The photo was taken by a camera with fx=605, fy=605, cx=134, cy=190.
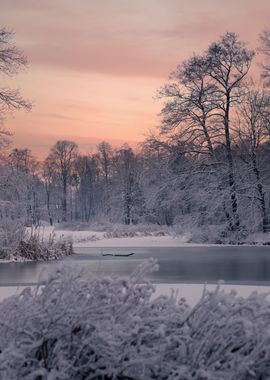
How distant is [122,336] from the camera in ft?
14.5

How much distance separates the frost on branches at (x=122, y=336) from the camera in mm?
4340

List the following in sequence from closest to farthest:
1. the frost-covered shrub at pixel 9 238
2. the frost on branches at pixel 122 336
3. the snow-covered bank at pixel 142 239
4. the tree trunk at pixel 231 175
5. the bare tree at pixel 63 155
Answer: the frost on branches at pixel 122 336 → the frost-covered shrub at pixel 9 238 → the snow-covered bank at pixel 142 239 → the tree trunk at pixel 231 175 → the bare tree at pixel 63 155

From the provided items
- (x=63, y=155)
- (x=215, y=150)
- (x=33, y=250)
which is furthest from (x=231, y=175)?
(x=63, y=155)

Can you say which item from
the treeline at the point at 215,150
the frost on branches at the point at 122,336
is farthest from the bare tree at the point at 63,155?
the frost on branches at the point at 122,336

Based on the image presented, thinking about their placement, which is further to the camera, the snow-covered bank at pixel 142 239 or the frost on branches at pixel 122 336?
the snow-covered bank at pixel 142 239

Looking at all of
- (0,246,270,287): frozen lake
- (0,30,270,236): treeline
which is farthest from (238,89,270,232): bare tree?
(0,246,270,287): frozen lake

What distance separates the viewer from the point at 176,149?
3962cm

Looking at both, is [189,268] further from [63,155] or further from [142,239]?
[63,155]

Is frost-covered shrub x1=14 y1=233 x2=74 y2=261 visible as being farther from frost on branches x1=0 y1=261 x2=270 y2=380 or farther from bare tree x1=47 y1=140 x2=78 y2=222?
bare tree x1=47 y1=140 x2=78 y2=222

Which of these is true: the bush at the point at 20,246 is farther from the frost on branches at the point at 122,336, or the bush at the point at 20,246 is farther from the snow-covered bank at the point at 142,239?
the frost on branches at the point at 122,336

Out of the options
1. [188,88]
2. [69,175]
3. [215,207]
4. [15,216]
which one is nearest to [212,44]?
[188,88]

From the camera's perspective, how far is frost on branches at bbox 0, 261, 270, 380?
4.34 meters

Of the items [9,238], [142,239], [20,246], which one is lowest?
[142,239]

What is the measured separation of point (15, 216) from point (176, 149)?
1411 centimetres
